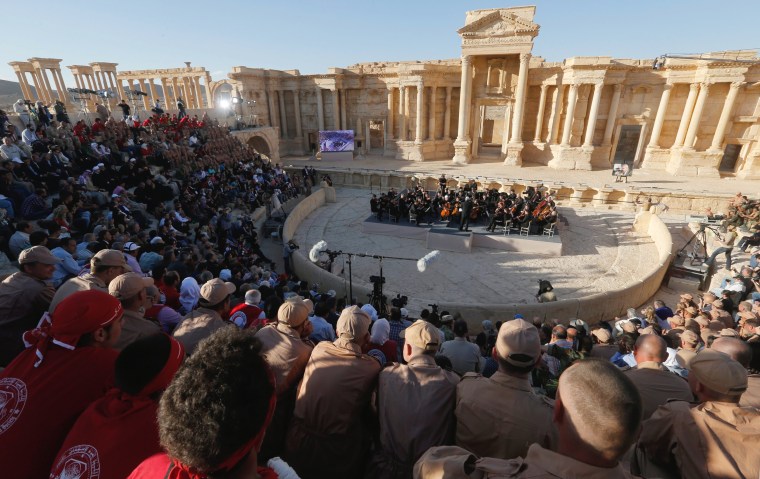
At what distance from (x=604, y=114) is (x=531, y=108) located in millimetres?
5031

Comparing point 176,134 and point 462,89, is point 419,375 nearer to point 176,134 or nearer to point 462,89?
point 176,134

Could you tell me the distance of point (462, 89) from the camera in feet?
88.8

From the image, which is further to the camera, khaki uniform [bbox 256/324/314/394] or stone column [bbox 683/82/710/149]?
stone column [bbox 683/82/710/149]

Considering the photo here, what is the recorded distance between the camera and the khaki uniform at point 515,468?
1659 mm

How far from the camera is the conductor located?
15.7 metres

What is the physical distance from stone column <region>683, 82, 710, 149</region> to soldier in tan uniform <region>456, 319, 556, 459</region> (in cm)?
2937

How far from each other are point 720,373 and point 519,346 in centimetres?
132

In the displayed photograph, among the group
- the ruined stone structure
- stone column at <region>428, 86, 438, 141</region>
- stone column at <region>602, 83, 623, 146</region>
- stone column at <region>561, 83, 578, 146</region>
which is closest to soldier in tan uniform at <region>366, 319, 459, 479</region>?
the ruined stone structure

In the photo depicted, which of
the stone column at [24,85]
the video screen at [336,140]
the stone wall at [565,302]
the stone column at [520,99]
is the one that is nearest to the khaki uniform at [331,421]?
the stone wall at [565,302]

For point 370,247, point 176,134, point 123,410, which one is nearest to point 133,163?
point 176,134

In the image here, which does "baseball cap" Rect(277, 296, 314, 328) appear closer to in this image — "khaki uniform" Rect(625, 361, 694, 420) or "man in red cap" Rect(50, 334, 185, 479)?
"man in red cap" Rect(50, 334, 185, 479)

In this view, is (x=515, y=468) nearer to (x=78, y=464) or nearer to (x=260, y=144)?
(x=78, y=464)

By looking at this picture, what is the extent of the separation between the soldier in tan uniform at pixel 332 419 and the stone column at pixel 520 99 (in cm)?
2723

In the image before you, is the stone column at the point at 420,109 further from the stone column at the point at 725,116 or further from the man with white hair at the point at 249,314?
the man with white hair at the point at 249,314
